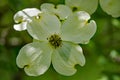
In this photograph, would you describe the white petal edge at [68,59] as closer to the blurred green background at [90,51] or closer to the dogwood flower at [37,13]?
the dogwood flower at [37,13]

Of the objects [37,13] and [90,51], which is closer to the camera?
[37,13]

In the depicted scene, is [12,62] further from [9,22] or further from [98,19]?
[98,19]

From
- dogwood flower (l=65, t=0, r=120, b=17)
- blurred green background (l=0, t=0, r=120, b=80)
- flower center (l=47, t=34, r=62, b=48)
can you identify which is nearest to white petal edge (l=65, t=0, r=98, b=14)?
dogwood flower (l=65, t=0, r=120, b=17)

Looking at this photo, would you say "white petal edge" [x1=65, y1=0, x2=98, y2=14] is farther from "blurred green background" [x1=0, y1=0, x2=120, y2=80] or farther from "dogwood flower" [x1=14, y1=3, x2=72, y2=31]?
"blurred green background" [x1=0, y1=0, x2=120, y2=80]

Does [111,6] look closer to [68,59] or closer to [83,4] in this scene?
[83,4]

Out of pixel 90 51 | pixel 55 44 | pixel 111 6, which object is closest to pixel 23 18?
pixel 55 44

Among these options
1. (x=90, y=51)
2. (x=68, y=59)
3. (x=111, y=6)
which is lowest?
(x=90, y=51)

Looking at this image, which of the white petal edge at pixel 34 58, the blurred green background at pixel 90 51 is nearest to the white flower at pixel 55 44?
the white petal edge at pixel 34 58
